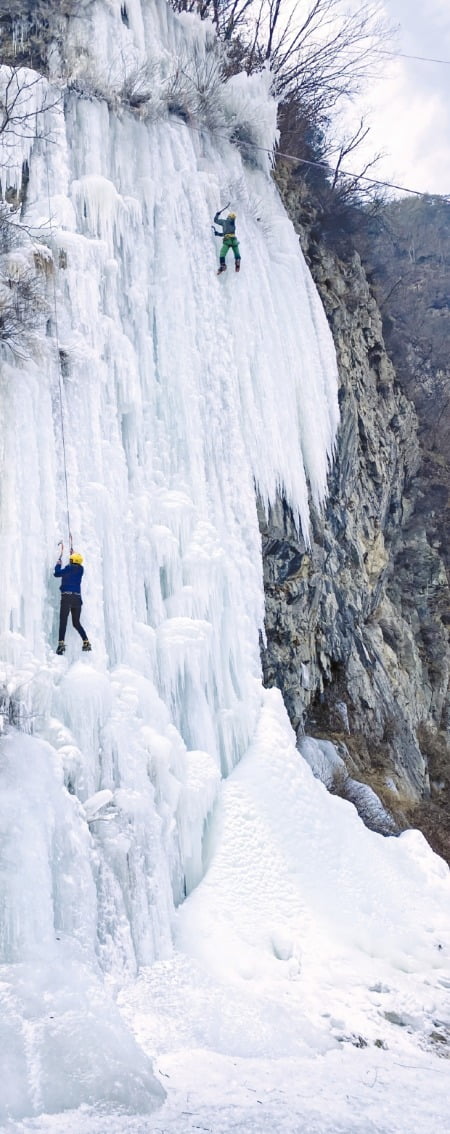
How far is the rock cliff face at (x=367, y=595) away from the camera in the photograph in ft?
42.5

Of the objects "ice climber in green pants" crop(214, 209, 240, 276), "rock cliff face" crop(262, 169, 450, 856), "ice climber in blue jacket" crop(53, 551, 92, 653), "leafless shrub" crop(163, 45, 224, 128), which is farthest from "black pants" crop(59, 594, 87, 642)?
"leafless shrub" crop(163, 45, 224, 128)

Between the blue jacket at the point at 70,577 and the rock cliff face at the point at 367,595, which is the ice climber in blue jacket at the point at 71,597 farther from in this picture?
the rock cliff face at the point at 367,595

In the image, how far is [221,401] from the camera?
10.7m

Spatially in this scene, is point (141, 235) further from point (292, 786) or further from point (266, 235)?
point (292, 786)

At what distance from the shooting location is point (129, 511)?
874 centimetres

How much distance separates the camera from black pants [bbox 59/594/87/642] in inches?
288

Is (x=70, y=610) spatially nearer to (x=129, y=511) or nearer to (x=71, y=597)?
(x=71, y=597)

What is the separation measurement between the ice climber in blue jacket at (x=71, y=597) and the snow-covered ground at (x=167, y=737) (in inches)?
6.1

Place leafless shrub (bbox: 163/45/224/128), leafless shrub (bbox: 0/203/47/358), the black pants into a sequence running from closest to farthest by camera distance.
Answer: the black pants → leafless shrub (bbox: 0/203/47/358) → leafless shrub (bbox: 163/45/224/128)

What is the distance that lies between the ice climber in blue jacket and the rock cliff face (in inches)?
189

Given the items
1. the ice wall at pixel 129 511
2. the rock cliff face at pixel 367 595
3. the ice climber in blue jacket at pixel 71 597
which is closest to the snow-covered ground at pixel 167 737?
the ice wall at pixel 129 511

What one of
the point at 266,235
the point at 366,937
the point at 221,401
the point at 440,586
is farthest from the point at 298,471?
the point at 440,586

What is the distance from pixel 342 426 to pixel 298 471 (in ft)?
9.65

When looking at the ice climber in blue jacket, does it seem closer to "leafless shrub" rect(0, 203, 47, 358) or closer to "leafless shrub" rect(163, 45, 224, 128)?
"leafless shrub" rect(0, 203, 47, 358)
